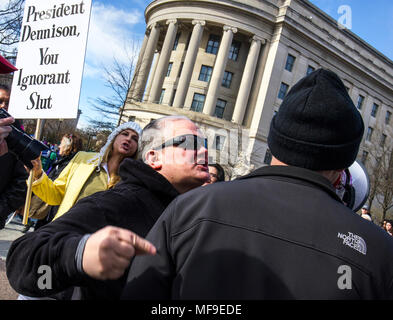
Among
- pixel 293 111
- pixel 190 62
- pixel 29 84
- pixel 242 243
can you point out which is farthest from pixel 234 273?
pixel 190 62

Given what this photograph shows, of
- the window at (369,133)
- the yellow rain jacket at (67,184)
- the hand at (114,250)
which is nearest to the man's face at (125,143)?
the yellow rain jacket at (67,184)

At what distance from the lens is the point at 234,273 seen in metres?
1.07

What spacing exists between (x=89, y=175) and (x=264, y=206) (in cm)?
241

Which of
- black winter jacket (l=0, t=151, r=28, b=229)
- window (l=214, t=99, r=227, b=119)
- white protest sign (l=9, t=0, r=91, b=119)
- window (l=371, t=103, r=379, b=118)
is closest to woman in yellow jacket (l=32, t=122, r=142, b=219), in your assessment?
black winter jacket (l=0, t=151, r=28, b=229)

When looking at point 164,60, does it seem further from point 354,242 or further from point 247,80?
point 354,242

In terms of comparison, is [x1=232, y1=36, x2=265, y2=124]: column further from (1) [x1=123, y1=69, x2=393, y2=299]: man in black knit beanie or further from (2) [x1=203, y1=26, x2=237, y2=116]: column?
(1) [x1=123, y1=69, x2=393, y2=299]: man in black knit beanie

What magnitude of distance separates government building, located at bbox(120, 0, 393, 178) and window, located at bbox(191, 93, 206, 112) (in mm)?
125

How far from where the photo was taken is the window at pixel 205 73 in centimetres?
4088

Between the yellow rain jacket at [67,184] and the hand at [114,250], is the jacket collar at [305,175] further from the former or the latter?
the yellow rain jacket at [67,184]

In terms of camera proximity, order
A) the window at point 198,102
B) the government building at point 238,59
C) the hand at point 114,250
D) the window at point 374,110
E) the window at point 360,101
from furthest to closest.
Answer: the window at point 374,110 → the window at point 360,101 → the window at point 198,102 → the government building at point 238,59 → the hand at point 114,250

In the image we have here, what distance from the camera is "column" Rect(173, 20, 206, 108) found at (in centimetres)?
3875

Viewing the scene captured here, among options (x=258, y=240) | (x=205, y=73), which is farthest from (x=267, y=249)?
(x=205, y=73)

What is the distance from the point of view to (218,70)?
38.7 m
